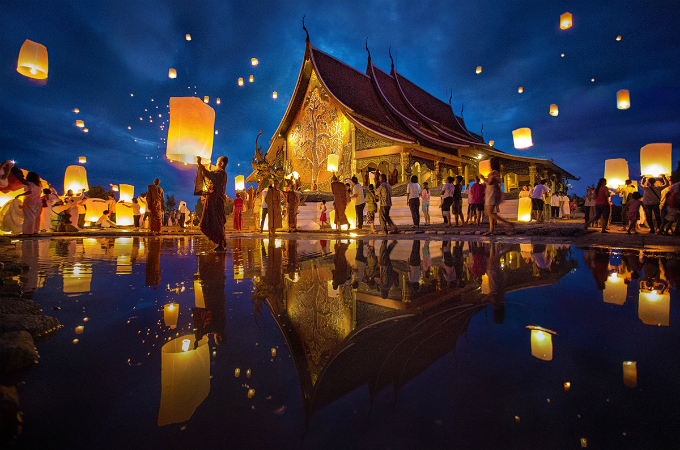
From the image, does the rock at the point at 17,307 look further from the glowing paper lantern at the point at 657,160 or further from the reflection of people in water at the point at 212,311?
the glowing paper lantern at the point at 657,160

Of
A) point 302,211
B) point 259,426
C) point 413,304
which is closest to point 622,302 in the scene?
point 413,304

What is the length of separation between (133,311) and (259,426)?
118cm

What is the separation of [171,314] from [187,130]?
14.0ft

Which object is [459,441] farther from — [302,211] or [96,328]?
[302,211]

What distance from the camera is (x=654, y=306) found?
1.51m

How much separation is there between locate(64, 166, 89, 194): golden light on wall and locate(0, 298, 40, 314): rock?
14.0 metres

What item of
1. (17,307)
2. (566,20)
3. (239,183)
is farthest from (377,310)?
(239,183)

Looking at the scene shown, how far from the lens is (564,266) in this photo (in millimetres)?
2721

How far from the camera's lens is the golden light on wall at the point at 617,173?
8383 mm

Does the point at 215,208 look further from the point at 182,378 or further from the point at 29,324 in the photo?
the point at 182,378

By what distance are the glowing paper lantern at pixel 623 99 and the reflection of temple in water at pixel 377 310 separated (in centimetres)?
1072

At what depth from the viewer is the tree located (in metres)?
16.7

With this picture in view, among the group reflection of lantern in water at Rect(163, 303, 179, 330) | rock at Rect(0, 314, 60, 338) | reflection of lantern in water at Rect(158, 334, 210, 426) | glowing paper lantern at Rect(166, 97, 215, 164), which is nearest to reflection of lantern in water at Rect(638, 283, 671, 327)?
reflection of lantern in water at Rect(158, 334, 210, 426)

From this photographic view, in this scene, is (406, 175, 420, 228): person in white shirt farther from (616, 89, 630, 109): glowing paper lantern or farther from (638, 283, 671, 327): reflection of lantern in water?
(616, 89, 630, 109): glowing paper lantern
